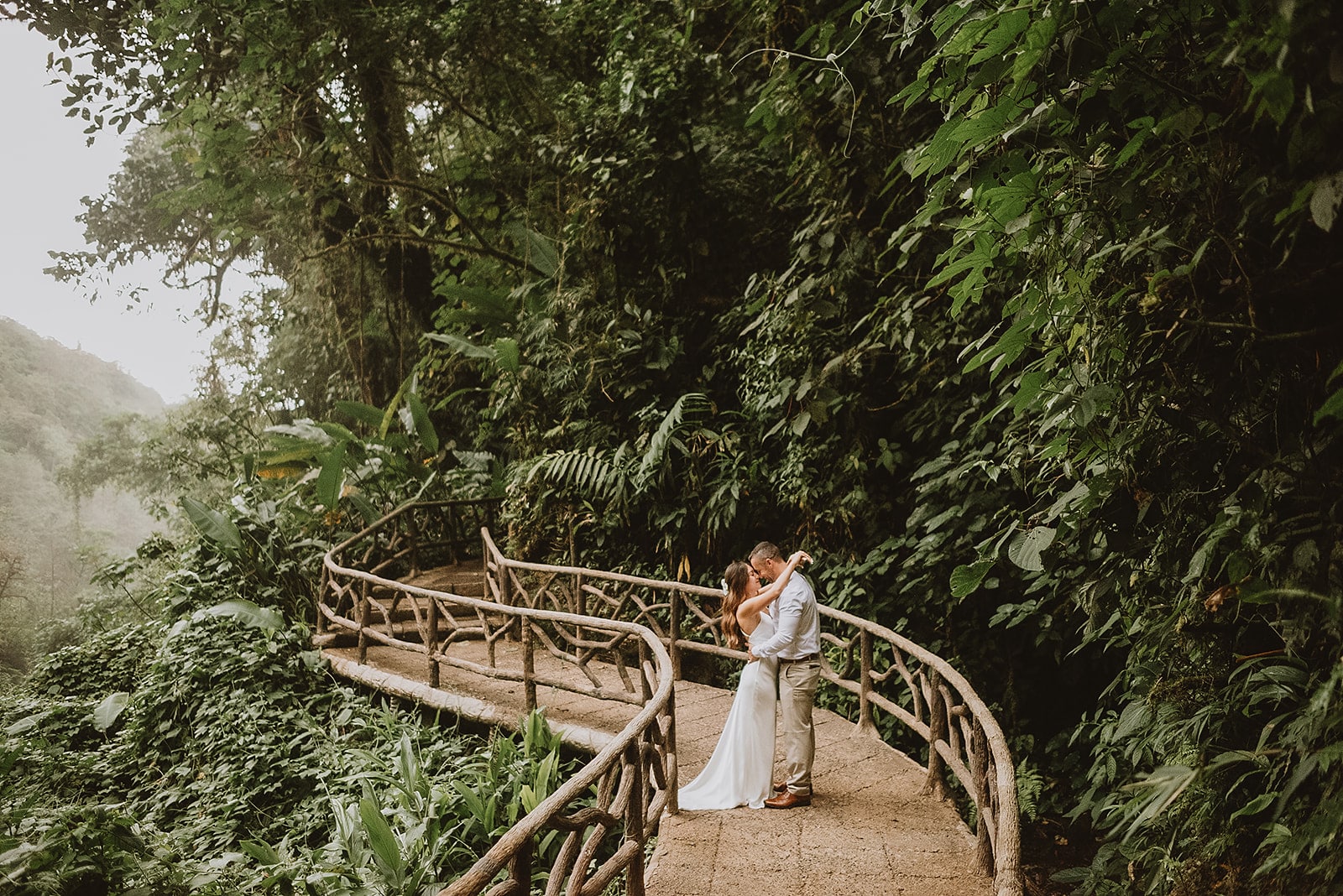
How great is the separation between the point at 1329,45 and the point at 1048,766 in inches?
228

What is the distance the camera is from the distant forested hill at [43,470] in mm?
Result: 20781

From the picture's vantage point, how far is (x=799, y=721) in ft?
15.9

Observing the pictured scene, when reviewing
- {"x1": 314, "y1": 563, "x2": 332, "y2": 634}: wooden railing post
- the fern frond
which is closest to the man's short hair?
the fern frond

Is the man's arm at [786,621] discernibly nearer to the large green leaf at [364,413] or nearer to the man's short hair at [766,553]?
the man's short hair at [766,553]

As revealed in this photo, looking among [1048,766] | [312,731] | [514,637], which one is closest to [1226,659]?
[1048,766]

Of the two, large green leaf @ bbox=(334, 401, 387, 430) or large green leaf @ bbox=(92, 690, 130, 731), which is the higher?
large green leaf @ bbox=(334, 401, 387, 430)

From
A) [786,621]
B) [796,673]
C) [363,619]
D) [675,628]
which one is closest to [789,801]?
[796,673]

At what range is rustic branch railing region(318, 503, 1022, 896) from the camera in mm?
2969

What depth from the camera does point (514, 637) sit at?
952cm

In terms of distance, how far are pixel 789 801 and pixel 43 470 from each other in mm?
26455

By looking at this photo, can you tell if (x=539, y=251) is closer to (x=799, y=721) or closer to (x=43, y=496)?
(x=799, y=721)

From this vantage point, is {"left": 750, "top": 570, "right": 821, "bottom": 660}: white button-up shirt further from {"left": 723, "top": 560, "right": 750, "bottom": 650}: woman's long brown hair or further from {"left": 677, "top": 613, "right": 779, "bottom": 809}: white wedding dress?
{"left": 723, "top": 560, "right": 750, "bottom": 650}: woman's long brown hair

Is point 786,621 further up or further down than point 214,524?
further up

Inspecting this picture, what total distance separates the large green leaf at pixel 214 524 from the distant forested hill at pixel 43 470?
402 inches
